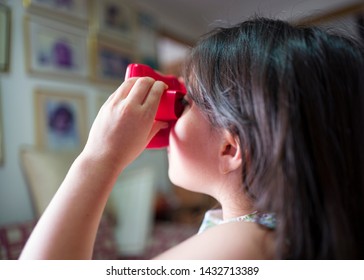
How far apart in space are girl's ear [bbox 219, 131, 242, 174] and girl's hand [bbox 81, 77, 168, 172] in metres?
0.14

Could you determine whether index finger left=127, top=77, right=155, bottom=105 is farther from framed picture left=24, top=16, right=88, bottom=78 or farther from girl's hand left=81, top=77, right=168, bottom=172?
framed picture left=24, top=16, right=88, bottom=78

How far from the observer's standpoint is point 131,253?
66.8 inches

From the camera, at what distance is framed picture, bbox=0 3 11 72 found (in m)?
1.61

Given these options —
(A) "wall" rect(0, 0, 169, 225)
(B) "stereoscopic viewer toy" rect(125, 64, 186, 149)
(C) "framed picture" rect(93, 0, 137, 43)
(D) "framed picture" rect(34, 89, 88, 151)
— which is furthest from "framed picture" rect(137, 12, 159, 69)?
(B) "stereoscopic viewer toy" rect(125, 64, 186, 149)

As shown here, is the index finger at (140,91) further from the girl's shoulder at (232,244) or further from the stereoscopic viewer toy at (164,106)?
the girl's shoulder at (232,244)

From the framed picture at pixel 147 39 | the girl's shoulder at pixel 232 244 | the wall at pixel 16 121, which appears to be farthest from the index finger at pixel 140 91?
the framed picture at pixel 147 39

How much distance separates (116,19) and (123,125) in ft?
6.84

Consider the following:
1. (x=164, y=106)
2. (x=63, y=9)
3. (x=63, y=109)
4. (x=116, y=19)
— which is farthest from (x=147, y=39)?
(x=164, y=106)

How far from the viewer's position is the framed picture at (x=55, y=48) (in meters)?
1.76

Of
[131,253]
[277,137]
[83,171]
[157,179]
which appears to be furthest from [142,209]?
[277,137]

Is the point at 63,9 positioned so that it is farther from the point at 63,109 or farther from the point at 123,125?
the point at 123,125

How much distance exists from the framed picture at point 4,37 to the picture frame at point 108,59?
0.57 m
